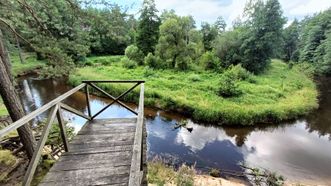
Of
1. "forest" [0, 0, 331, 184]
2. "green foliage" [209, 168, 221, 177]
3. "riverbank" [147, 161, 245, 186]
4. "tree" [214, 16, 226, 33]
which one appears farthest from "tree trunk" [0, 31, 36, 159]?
"tree" [214, 16, 226, 33]

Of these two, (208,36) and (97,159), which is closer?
(97,159)

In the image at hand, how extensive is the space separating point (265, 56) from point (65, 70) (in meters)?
22.3

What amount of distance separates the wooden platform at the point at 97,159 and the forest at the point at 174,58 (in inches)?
49.6

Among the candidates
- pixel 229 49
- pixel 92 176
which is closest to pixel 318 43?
pixel 229 49

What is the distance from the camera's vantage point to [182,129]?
1204 cm

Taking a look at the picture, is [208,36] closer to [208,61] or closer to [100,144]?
[208,61]

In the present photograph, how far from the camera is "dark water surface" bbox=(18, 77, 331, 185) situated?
916 cm

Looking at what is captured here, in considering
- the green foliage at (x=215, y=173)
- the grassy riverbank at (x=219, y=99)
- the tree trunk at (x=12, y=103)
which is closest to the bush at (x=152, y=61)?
the grassy riverbank at (x=219, y=99)

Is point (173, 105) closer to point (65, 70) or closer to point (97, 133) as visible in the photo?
point (65, 70)

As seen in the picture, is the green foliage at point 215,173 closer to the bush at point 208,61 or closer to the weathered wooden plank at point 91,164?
the weathered wooden plank at point 91,164

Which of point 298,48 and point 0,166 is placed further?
point 298,48

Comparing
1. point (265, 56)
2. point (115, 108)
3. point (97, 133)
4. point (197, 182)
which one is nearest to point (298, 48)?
point (265, 56)

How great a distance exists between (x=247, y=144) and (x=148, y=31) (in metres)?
19.8

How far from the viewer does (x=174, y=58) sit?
77.2ft
